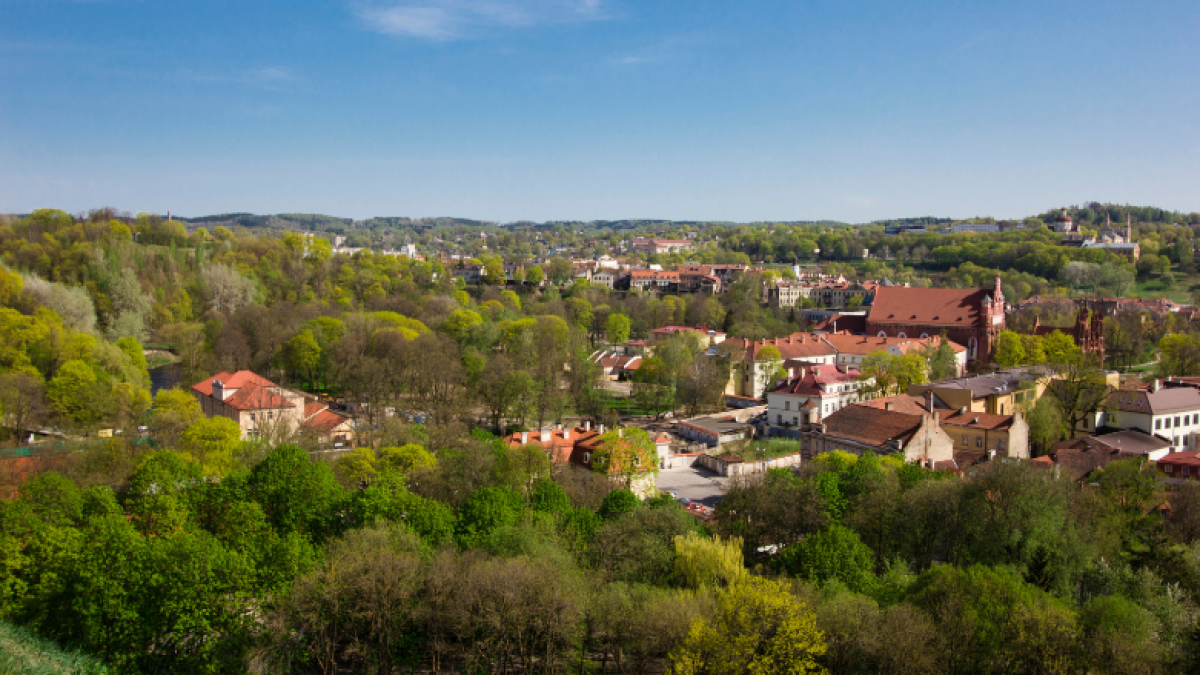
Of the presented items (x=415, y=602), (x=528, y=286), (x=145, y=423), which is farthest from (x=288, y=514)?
(x=528, y=286)

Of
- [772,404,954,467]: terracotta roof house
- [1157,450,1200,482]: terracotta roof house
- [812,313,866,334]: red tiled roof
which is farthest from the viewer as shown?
[812,313,866,334]: red tiled roof

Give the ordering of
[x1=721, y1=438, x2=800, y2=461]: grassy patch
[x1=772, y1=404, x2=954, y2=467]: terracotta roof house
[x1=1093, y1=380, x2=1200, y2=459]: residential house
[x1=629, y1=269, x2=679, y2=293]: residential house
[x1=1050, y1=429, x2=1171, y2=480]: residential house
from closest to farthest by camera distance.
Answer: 1. [x1=1050, y1=429, x2=1171, y2=480]: residential house
2. [x1=772, y1=404, x2=954, y2=467]: terracotta roof house
3. [x1=1093, y1=380, x2=1200, y2=459]: residential house
4. [x1=721, y1=438, x2=800, y2=461]: grassy patch
5. [x1=629, y1=269, x2=679, y2=293]: residential house

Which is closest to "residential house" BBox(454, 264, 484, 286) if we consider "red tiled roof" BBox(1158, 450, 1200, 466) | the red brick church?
the red brick church

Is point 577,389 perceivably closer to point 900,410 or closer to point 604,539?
point 900,410

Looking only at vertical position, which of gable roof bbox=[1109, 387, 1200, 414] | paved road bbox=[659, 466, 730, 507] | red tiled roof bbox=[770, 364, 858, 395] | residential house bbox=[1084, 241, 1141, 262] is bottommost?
paved road bbox=[659, 466, 730, 507]

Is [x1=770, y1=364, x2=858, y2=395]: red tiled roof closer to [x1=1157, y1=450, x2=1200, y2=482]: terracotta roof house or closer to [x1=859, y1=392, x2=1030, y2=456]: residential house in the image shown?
[x1=859, y1=392, x2=1030, y2=456]: residential house

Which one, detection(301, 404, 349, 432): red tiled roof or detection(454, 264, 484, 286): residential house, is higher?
detection(454, 264, 484, 286): residential house
